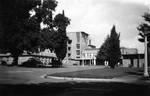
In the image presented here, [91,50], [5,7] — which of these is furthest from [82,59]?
[5,7]

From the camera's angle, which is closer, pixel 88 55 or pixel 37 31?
pixel 37 31

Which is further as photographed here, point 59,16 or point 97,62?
point 97,62

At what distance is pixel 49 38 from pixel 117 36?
14.5m

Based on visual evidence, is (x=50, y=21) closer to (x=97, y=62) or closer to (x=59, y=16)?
(x=59, y=16)

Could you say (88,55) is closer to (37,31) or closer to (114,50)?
(37,31)

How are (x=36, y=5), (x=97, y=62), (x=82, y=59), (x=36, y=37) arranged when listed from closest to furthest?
(x=36, y=37) < (x=36, y=5) < (x=97, y=62) < (x=82, y=59)

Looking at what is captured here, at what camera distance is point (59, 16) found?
60.5 m

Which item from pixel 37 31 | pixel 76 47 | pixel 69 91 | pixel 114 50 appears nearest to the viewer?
pixel 69 91

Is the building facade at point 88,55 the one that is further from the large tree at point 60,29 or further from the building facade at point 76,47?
the large tree at point 60,29

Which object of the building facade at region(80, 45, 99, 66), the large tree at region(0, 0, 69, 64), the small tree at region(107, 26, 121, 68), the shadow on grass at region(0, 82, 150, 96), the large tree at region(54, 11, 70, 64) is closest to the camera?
the shadow on grass at region(0, 82, 150, 96)

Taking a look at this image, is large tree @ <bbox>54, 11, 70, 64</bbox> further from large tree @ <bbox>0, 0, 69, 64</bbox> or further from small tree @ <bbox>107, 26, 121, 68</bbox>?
small tree @ <bbox>107, 26, 121, 68</bbox>

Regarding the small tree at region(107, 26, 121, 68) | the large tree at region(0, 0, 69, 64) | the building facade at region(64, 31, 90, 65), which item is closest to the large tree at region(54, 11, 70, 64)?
the large tree at region(0, 0, 69, 64)

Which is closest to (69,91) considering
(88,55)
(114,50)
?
(114,50)

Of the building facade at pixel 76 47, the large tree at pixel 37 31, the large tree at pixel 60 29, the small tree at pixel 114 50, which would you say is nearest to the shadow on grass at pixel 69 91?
the small tree at pixel 114 50
